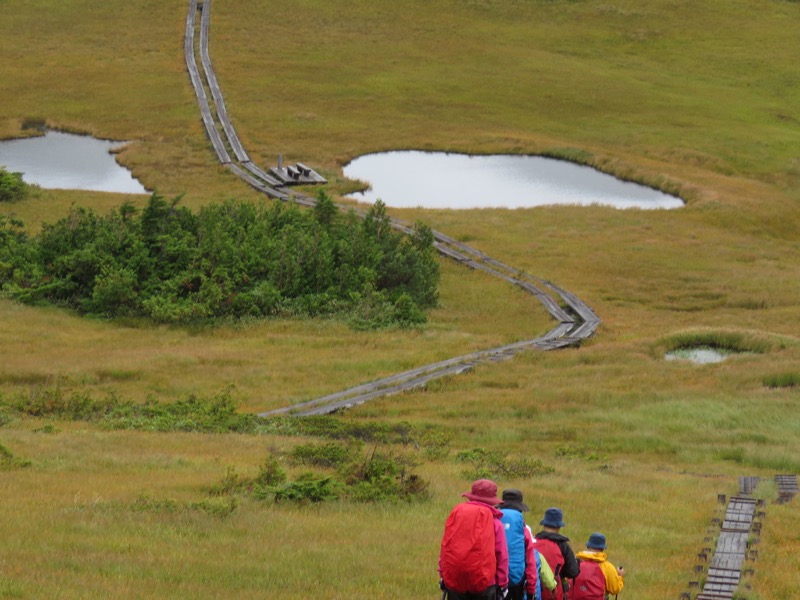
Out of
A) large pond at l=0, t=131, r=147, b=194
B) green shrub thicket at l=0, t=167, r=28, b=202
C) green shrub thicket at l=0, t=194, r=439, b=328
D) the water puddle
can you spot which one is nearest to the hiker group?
the water puddle

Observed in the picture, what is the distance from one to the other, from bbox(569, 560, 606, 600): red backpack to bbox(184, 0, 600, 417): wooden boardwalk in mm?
20743

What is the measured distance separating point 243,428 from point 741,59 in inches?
4083

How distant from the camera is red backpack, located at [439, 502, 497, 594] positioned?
13.4 m

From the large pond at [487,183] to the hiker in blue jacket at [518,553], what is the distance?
6531 cm

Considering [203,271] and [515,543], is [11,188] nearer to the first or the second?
[203,271]

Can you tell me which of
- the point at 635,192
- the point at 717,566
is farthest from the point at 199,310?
the point at 635,192

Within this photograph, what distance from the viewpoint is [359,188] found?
81.8 m

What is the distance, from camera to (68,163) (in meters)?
86.0

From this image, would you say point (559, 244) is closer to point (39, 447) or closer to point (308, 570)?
point (39, 447)

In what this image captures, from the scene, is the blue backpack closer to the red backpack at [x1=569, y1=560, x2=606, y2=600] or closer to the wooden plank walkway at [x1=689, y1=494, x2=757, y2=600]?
the red backpack at [x1=569, y1=560, x2=606, y2=600]

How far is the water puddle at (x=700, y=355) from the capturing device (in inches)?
1783

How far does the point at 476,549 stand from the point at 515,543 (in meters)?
0.86

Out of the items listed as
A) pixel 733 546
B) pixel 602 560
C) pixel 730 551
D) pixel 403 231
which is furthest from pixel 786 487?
pixel 403 231

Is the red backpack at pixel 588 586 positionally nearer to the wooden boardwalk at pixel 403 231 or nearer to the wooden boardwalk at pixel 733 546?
the wooden boardwalk at pixel 733 546
